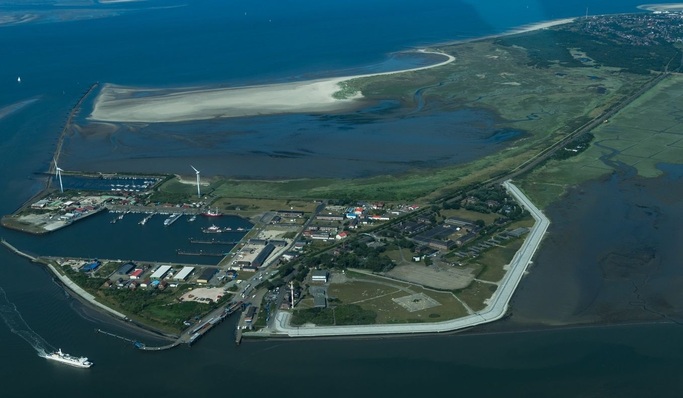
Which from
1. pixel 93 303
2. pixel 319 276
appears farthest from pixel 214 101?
pixel 93 303

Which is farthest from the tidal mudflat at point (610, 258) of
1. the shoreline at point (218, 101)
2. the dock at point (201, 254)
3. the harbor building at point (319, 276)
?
the shoreline at point (218, 101)

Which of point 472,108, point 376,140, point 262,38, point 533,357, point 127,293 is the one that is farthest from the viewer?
point 262,38

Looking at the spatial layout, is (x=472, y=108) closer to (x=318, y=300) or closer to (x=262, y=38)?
(x=318, y=300)

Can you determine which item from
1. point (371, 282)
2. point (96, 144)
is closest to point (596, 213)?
point (371, 282)

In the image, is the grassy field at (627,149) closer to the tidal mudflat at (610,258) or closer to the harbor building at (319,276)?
the tidal mudflat at (610,258)

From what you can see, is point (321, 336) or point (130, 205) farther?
point (130, 205)

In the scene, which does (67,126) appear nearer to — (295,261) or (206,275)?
(206,275)
